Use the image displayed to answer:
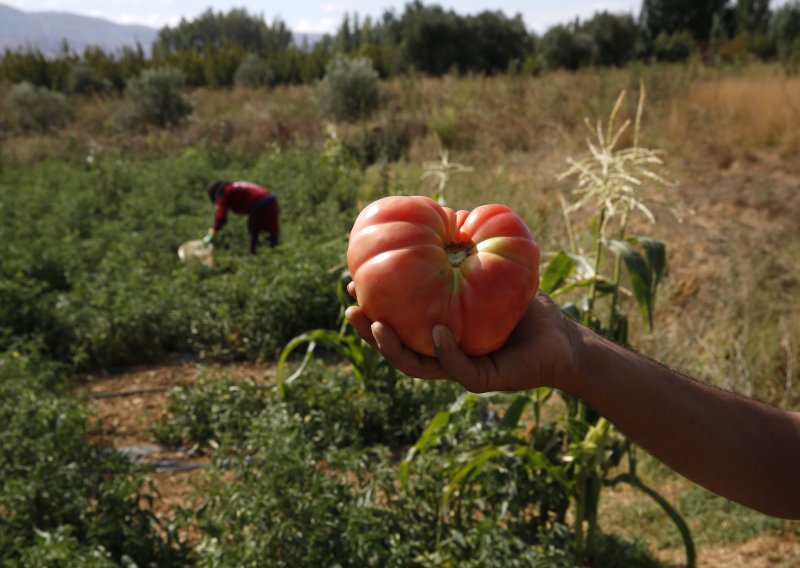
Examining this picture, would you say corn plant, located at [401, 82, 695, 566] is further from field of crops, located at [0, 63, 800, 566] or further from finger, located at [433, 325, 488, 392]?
finger, located at [433, 325, 488, 392]

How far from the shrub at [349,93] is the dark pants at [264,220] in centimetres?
793

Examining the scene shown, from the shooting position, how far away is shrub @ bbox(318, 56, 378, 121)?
591 inches

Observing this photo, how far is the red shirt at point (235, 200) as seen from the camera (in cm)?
722

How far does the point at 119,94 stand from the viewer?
21.3 meters

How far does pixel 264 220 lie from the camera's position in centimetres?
730

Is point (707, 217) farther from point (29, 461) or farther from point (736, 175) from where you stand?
point (29, 461)

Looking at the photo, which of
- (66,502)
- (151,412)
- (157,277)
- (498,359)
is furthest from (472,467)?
(157,277)

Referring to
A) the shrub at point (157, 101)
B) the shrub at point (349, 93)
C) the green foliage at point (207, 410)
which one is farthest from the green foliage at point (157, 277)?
the shrub at point (157, 101)

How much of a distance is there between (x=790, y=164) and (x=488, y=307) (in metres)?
7.76

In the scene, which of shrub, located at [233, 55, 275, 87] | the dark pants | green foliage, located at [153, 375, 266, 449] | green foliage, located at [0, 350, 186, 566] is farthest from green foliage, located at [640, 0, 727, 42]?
green foliage, located at [0, 350, 186, 566]

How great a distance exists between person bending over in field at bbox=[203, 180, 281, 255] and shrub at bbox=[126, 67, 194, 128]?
36.0 ft

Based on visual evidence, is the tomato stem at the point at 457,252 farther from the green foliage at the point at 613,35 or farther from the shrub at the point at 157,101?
the green foliage at the point at 613,35

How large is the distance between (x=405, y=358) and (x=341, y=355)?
4.33 metres

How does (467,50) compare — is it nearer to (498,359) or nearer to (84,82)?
(84,82)
